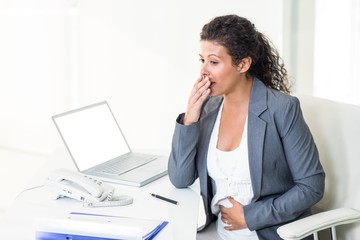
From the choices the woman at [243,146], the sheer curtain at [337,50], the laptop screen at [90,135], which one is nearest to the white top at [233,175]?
the woman at [243,146]

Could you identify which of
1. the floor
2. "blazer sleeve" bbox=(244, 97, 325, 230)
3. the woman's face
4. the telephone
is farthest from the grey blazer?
the floor

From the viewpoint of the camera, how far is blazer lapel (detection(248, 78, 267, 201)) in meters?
2.14

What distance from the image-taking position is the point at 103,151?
8.03 feet

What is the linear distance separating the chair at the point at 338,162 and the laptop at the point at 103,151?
594 millimetres

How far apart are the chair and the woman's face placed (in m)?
0.36

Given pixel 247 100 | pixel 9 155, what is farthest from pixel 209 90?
pixel 9 155

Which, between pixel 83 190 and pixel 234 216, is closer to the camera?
pixel 83 190

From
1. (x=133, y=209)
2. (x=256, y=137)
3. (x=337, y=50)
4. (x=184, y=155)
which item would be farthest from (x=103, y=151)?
(x=337, y=50)

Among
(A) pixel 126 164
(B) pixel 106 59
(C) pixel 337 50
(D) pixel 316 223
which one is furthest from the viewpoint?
(B) pixel 106 59

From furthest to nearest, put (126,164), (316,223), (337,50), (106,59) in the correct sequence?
(106,59) < (337,50) < (126,164) < (316,223)

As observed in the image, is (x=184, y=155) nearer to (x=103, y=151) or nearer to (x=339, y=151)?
(x=103, y=151)

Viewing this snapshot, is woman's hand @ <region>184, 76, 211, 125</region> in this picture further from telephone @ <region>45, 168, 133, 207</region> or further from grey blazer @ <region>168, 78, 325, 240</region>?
telephone @ <region>45, 168, 133, 207</region>

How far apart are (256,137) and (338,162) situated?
0.97 ft

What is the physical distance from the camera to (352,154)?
2111 mm
